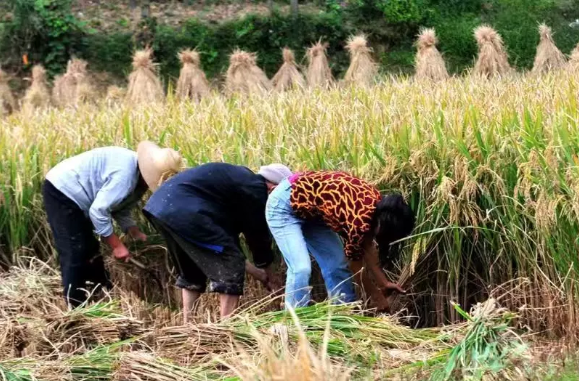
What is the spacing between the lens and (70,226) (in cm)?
476

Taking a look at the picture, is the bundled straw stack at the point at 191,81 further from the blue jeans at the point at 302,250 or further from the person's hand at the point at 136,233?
the blue jeans at the point at 302,250

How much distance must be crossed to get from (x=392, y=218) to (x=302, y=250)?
1.56 feet

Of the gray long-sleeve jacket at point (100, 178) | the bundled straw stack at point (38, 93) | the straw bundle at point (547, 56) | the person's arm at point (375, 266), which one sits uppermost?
the straw bundle at point (547, 56)

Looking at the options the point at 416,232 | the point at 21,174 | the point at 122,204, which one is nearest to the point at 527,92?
the point at 416,232

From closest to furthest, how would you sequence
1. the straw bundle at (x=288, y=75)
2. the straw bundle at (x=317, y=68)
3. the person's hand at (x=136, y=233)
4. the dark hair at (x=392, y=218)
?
the dark hair at (x=392, y=218), the person's hand at (x=136, y=233), the straw bundle at (x=288, y=75), the straw bundle at (x=317, y=68)

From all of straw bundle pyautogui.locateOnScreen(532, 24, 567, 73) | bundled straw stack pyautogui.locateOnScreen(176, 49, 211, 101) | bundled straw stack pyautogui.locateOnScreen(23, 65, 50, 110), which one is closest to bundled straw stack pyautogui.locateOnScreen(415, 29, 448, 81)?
straw bundle pyautogui.locateOnScreen(532, 24, 567, 73)

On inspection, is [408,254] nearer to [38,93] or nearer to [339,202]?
[339,202]

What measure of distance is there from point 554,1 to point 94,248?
1135 centimetres

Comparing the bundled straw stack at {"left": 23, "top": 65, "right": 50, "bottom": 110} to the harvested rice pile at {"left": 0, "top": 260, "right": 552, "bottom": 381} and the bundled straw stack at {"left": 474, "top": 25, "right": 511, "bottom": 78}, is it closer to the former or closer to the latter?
the bundled straw stack at {"left": 474, "top": 25, "right": 511, "bottom": 78}

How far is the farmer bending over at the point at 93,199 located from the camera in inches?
179

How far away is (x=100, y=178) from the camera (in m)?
4.68

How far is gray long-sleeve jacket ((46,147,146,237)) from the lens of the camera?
4555mm

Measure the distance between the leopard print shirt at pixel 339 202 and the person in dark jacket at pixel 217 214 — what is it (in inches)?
11.0

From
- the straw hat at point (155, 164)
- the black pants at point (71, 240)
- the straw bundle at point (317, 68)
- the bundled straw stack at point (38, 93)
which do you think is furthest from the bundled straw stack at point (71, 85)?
the straw hat at point (155, 164)
